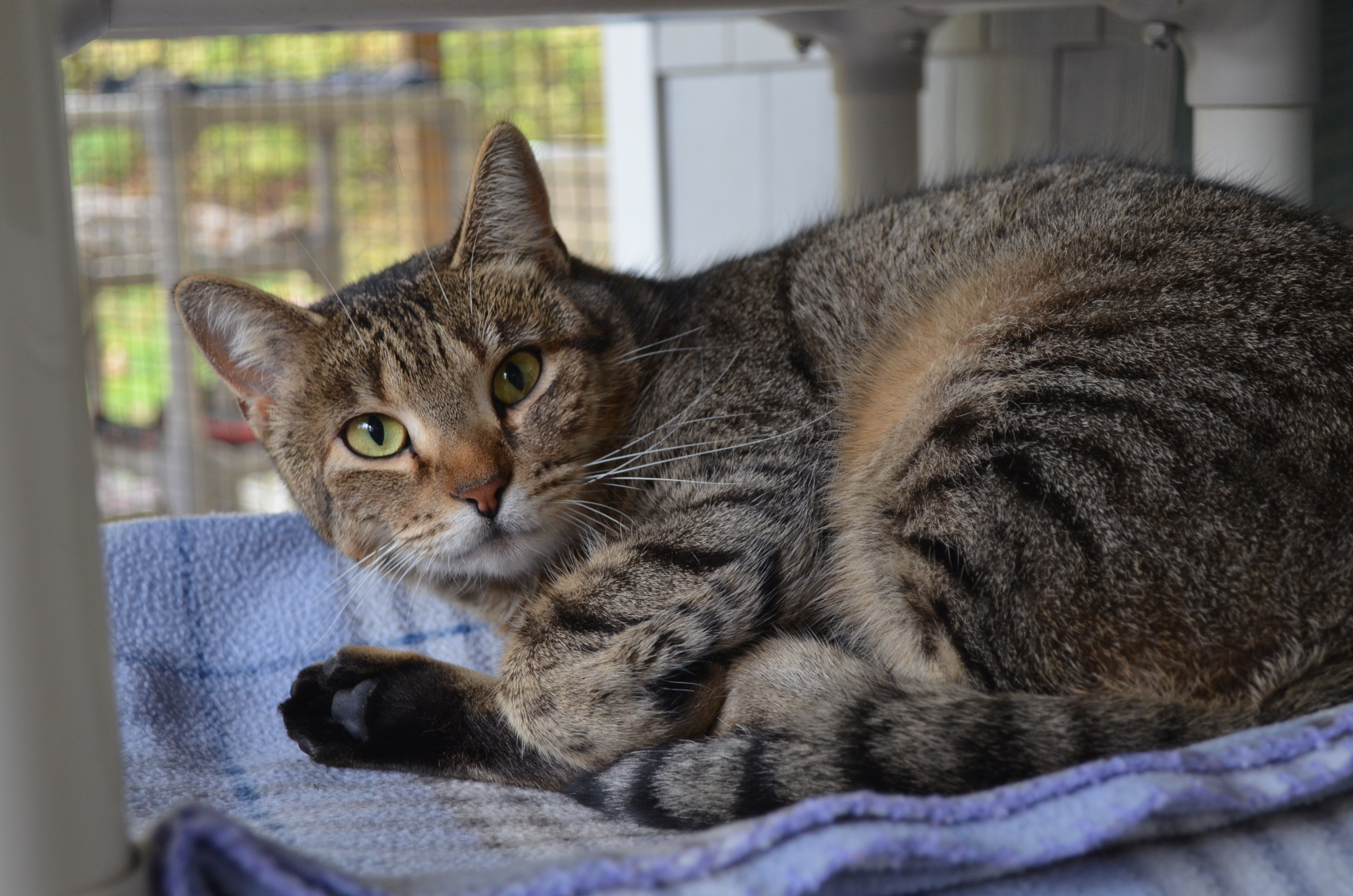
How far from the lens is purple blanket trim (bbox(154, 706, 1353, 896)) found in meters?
0.71

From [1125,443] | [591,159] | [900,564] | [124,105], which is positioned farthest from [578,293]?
[591,159]

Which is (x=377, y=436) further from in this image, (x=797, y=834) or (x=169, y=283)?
(x=169, y=283)

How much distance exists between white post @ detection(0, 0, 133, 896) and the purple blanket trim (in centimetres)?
7

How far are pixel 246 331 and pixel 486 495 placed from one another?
1.48ft

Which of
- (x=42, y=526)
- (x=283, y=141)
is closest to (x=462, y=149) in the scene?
(x=283, y=141)

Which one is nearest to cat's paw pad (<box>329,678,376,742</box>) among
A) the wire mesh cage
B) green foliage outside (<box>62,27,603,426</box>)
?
the wire mesh cage

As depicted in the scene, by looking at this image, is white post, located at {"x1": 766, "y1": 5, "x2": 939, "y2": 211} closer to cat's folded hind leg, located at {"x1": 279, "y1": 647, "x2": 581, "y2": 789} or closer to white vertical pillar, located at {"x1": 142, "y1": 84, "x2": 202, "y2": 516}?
cat's folded hind leg, located at {"x1": 279, "y1": 647, "x2": 581, "y2": 789}

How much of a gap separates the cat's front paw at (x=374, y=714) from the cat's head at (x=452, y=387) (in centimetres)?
16

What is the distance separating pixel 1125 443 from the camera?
3.73 ft

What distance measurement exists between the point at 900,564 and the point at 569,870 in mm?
581

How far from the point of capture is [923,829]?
79 cm

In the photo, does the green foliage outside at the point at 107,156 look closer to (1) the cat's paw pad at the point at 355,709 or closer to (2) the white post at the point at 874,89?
(2) the white post at the point at 874,89

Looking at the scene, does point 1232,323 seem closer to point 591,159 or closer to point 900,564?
point 900,564

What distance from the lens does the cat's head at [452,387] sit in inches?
56.1
